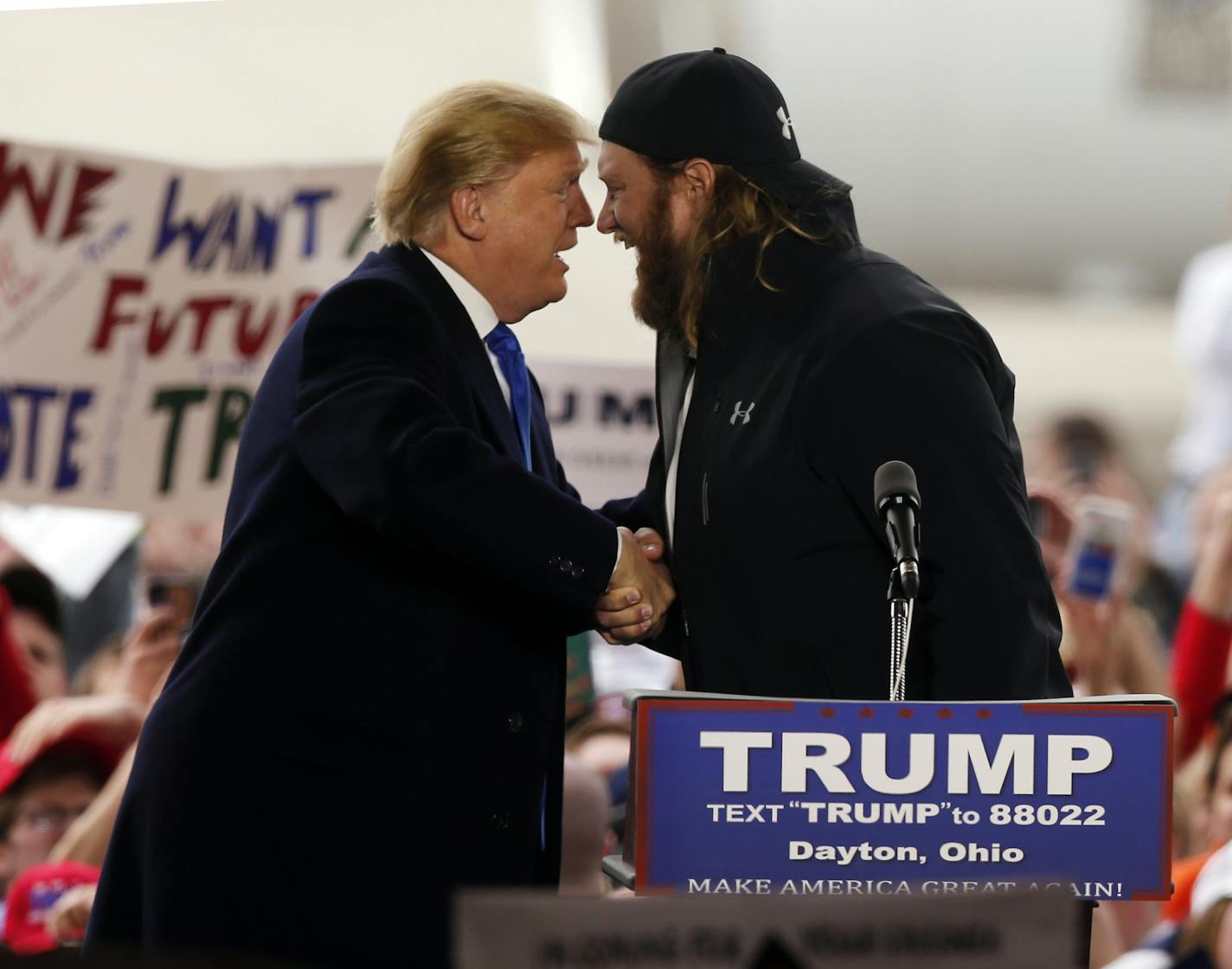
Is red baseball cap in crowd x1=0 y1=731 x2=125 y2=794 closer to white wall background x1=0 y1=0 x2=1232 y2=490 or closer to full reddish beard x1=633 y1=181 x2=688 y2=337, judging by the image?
full reddish beard x1=633 y1=181 x2=688 y2=337

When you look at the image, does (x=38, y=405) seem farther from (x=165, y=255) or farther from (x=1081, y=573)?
(x=1081, y=573)

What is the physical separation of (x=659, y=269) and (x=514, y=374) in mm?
223

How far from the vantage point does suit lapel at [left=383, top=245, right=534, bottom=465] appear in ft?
7.79

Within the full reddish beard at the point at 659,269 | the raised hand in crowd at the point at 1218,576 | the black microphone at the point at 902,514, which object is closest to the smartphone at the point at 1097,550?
the raised hand in crowd at the point at 1218,576

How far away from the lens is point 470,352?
2400 millimetres

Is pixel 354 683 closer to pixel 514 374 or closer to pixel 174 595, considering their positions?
pixel 514 374

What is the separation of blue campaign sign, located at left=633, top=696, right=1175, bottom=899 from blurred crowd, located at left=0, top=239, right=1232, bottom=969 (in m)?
0.99

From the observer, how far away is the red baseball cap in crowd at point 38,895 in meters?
3.35

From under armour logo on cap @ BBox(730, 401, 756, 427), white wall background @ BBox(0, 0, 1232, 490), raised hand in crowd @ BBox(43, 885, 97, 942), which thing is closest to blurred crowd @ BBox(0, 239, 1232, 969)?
raised hand in crowd @ BBox(43, 885, 97, 942)

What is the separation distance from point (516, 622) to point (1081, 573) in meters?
1.90

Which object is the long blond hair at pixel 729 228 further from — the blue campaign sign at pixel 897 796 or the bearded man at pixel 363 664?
the blue campaign sign at pixel 897 796

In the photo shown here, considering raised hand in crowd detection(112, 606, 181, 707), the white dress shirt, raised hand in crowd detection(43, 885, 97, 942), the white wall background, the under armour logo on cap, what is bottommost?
raised hand in crowd detection(43, 885, 97, 942)

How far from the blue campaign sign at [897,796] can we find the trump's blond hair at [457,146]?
2.92ft

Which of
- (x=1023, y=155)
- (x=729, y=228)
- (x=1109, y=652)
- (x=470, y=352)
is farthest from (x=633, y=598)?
(x=1023, y=155)
